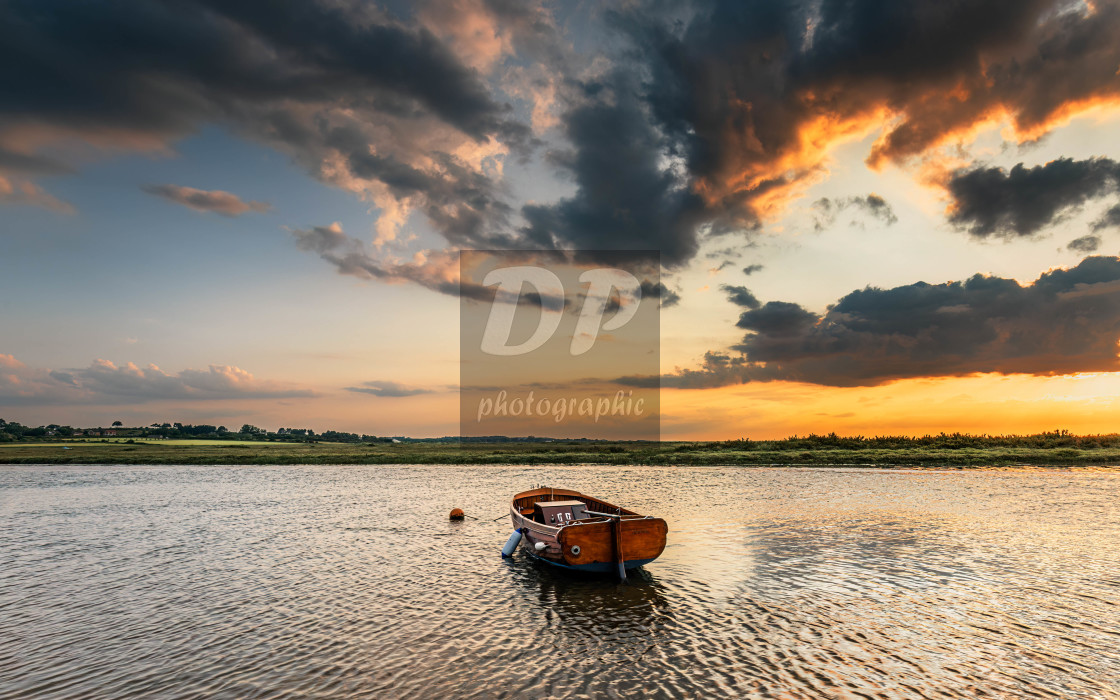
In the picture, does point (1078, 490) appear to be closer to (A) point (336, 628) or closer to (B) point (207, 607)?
(A) point (336, 628)

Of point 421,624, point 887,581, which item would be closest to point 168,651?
point 421,624

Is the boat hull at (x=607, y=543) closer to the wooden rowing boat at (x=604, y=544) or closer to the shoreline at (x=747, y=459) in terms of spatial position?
the wooden rowing boat at (x=604, y=544)

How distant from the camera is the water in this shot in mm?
11375

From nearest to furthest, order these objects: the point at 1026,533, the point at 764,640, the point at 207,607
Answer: the point at 764,640 → the point at 207,607 → the point at 1026,533

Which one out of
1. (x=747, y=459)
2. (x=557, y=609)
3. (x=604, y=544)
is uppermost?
(x=604, y=544)

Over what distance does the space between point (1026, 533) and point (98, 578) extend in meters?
43.8

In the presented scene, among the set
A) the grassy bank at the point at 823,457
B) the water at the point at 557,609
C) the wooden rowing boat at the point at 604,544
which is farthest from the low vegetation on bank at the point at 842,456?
the wooden rowing boat at the point at 604,544

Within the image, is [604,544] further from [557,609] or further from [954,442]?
[954,442]

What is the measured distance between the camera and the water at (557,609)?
11.4 m

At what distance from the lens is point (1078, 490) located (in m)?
47.1

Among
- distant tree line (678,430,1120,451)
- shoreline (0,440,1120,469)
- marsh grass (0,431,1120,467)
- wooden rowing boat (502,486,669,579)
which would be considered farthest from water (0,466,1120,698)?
distant tree line (678,430,1120,451)

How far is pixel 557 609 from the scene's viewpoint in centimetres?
→ 1686

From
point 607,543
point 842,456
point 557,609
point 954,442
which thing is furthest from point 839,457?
point 557,609

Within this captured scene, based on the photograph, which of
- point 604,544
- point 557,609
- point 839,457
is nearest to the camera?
point 557,609
